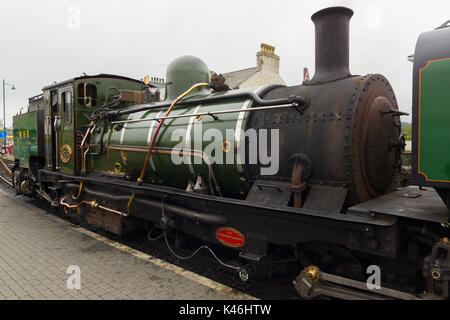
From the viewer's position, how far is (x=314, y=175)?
362 cm

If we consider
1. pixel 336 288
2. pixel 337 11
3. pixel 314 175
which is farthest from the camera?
pixel 337 11

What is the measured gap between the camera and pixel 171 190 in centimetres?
480

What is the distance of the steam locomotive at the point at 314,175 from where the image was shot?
9.19ft

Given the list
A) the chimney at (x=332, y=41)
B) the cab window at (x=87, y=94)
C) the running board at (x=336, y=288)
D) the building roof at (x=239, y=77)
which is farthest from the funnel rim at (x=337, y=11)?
the building roof at (x=239, y=77)

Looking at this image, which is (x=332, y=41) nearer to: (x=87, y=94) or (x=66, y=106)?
(x=87, y=94)

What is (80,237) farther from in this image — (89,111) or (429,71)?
(429,71)

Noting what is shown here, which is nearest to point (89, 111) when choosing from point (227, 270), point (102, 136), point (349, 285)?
point (102, 136)

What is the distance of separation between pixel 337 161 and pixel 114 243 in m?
4.65

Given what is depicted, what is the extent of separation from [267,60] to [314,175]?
19.0 meters

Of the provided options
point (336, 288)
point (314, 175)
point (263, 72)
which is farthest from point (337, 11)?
point (263, 72)

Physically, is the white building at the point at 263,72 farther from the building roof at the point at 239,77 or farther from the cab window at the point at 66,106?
the cab window at the point at 66,106

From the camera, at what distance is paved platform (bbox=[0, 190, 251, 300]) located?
412 cm

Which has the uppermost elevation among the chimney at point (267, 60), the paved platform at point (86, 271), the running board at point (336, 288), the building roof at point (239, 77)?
the chimney at point (267, 60)

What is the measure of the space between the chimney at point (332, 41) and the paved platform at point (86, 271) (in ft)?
9.78
